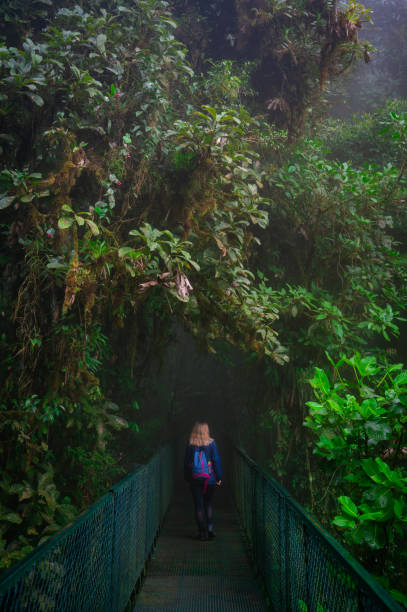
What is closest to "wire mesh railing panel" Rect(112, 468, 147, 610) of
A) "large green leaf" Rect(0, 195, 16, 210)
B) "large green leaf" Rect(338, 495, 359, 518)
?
"large green leaf" Rect(338, 495, 359, 518)

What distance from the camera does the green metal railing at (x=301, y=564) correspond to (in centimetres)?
138

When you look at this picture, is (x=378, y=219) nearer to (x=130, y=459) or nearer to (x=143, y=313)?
(x=143, y=313)

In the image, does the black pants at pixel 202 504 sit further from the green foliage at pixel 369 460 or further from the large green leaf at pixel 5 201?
the large green leaf at pixel 5 201

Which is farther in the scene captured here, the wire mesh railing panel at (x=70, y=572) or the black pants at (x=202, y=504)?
the black pants at (x=202, y=504)

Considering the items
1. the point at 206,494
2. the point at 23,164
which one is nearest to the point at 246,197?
the point at 23,164

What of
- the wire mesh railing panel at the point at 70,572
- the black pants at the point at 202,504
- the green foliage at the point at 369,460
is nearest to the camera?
the wire mesh railing panel at the point at 70,572

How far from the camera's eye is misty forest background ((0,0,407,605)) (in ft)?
10.9

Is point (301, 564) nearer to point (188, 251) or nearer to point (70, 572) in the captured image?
point (70, 572)

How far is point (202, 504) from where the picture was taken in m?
5.07

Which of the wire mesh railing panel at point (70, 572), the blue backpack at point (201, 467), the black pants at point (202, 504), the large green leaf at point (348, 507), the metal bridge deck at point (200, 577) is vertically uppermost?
the large green leaf at point (348, 507)

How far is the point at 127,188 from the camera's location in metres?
4.46

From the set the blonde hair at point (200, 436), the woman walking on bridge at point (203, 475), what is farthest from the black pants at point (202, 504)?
the blonde hair at point (200, 436)

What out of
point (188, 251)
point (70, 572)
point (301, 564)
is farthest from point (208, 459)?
point (70, 572)

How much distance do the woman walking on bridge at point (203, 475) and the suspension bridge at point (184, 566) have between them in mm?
243
